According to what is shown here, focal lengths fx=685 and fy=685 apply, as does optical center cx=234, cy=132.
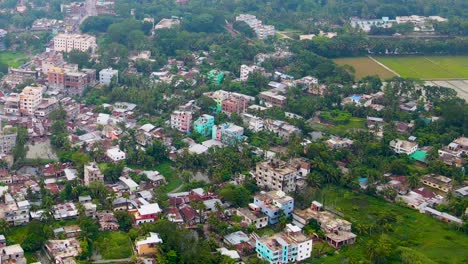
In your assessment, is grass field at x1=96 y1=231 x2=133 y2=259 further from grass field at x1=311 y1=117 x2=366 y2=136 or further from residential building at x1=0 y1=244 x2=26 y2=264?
grass field at x1=311 y1=117 x2=366 y2=136

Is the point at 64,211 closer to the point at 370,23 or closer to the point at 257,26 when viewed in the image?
the point at 257,26

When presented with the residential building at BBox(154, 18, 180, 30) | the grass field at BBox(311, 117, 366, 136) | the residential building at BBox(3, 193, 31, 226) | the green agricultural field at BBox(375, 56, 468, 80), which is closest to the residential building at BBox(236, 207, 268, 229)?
the residential building at BBox(3, 193, 31, 226)

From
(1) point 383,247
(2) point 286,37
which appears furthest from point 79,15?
(1) point 383,247

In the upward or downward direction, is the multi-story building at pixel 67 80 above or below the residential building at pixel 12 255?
below

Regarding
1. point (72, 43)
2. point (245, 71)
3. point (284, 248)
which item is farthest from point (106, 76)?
point (284, 248)

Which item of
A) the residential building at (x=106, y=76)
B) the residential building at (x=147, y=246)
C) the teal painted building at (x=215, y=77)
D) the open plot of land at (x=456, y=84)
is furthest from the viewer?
the open plot of land at (x=456, y=84)

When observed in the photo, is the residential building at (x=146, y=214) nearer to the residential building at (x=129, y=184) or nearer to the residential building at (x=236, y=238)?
the residential building at (x=129, y=184)

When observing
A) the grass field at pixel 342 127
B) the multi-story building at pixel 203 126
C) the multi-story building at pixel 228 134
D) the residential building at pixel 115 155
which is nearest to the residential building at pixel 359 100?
the grass field at pixel 342 127

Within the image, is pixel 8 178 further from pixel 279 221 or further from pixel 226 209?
pixel 279 221
